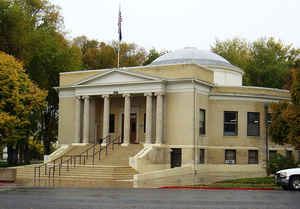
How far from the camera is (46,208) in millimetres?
15172

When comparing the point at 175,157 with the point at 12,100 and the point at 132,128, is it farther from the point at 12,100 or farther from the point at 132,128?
the point at 12,100

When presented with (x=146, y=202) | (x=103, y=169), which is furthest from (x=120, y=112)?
(x=146, y=202)

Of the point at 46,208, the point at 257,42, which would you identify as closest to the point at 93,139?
the point at 46,208

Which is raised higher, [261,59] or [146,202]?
[261,59]

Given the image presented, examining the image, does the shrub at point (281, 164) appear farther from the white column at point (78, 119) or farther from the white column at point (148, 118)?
the white column at point (78, 119)

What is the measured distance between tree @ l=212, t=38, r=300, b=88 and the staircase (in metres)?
30.2

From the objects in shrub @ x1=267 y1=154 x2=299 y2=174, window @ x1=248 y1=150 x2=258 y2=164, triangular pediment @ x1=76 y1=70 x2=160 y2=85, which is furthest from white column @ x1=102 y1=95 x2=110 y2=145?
shrub @ x1=267 y1=154 x2=299 y2=174

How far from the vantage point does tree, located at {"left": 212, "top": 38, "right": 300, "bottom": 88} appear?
6353 cm

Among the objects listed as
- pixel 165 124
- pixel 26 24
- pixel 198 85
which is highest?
pixel 26 24

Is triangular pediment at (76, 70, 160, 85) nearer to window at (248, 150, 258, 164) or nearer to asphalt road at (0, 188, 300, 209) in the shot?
window at (248, 150, 258, 164)

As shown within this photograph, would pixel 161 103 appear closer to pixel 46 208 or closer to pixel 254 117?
pixel 254 117

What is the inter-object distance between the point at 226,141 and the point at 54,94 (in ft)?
68.5

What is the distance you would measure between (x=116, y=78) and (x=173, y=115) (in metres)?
5.77

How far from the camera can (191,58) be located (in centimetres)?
4597
